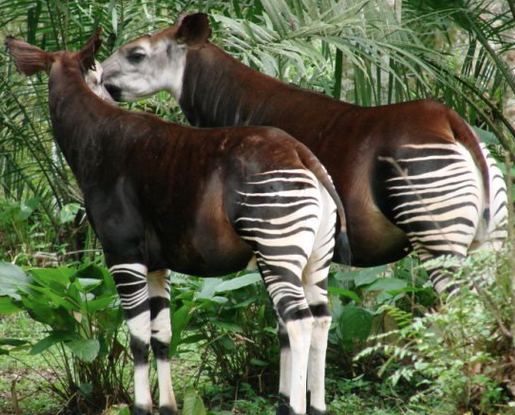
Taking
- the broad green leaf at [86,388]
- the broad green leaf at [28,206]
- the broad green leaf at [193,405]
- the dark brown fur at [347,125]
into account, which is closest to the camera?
the broad green leaf at [193,405]

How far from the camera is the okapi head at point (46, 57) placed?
4.97m

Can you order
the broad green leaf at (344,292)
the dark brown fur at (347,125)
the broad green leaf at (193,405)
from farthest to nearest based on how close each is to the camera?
the broad green leaf at (344,292)
the dark brown fur at (347,125)
the broad green leaf at (193,405)

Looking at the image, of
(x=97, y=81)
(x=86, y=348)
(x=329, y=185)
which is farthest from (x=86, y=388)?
(x=329, y=185)

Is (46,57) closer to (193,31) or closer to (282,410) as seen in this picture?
(193,31)

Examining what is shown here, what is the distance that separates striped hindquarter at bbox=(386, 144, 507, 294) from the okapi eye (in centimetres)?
162

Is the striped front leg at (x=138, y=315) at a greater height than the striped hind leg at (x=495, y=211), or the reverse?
the striped hind leg at (x=495, y=211)

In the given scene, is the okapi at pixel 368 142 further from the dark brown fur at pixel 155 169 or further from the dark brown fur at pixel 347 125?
the dark brown fur at pixel 155 169

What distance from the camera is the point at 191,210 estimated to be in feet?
15.2

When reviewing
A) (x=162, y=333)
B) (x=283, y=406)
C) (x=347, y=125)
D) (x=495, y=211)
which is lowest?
(x=283, y=406)

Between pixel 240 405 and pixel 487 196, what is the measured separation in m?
1.85

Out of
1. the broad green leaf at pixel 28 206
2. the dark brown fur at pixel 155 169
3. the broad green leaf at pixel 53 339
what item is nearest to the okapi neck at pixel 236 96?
the dark brown fur at pixel 155 169

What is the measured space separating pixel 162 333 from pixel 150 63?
154 centimetres

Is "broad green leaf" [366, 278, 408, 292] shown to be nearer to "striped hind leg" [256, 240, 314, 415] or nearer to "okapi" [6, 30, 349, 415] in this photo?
"okapi" [6, 30, 349, 415]

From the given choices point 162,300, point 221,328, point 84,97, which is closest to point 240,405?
point 221,328
